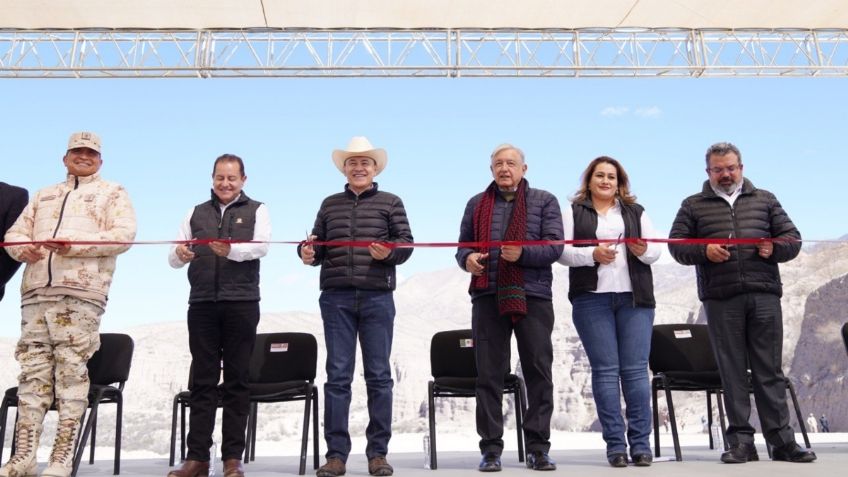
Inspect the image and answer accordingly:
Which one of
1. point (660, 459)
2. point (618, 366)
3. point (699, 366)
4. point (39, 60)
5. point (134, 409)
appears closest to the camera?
point (618, 366)

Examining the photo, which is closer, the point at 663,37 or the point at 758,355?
the point at 758,355

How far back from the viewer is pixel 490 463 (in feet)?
10.6

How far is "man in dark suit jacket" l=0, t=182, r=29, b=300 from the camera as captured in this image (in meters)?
3.50

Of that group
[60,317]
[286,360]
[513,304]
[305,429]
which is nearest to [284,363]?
[286,360]

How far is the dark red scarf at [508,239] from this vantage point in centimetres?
324

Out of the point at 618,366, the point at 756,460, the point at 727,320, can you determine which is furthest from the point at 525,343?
the point at 756,460

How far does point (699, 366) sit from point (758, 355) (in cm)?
85

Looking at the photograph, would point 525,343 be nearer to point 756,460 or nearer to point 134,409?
point 756,460

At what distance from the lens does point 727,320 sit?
348 cm

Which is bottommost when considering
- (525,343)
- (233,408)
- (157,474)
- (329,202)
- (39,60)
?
(157,474)

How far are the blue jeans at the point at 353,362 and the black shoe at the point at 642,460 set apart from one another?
113 centimetres

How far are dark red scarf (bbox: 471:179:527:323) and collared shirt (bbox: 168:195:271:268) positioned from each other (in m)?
0.97

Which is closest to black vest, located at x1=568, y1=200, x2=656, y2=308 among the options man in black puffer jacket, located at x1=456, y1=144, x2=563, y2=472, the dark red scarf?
man in black puffer jacket, located at x1=456, y1=144, x2=563, y2=472

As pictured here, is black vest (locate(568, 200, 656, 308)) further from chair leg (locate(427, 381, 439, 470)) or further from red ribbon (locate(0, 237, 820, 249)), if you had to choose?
chair leg (locate(427, 381, 439, 470))
